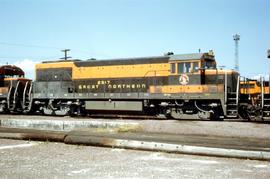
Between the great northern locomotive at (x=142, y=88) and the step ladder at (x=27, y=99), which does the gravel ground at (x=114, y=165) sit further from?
the step ladder at (x=27, y=99)

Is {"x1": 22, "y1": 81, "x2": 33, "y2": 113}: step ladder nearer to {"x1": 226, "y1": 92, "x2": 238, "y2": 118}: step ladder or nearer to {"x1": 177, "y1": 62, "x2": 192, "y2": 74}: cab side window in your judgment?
{"x1": 177, "y1": 62, "x2": 192, "y2": 74}: cab side window

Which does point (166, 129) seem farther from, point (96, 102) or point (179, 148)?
point (96, 102)

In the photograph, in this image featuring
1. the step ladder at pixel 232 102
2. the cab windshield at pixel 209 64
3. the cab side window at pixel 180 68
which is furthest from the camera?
the cab side window at pixel 180 68

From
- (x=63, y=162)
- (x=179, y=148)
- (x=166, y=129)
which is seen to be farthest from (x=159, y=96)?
(x=63, y=162)

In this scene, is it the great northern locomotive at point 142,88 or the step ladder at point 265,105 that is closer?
the step ladder at point 265,105

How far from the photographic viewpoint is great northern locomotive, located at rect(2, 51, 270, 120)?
16.3 meters

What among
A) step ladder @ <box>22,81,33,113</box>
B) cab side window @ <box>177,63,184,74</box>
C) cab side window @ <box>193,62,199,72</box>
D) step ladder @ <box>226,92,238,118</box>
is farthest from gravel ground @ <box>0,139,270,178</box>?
step ladder @ <box>22,81,33,113</box>

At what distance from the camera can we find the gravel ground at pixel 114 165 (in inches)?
233

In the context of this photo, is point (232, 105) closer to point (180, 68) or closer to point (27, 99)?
point (180, 68)

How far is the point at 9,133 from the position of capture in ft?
34.3

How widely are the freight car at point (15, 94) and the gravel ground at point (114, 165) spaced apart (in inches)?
545

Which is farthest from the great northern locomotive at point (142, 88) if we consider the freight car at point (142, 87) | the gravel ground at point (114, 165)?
the gravel ground at point (114, 165)

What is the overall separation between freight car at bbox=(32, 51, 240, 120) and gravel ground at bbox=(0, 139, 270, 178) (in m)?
8.89

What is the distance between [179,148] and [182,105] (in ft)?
30.4
